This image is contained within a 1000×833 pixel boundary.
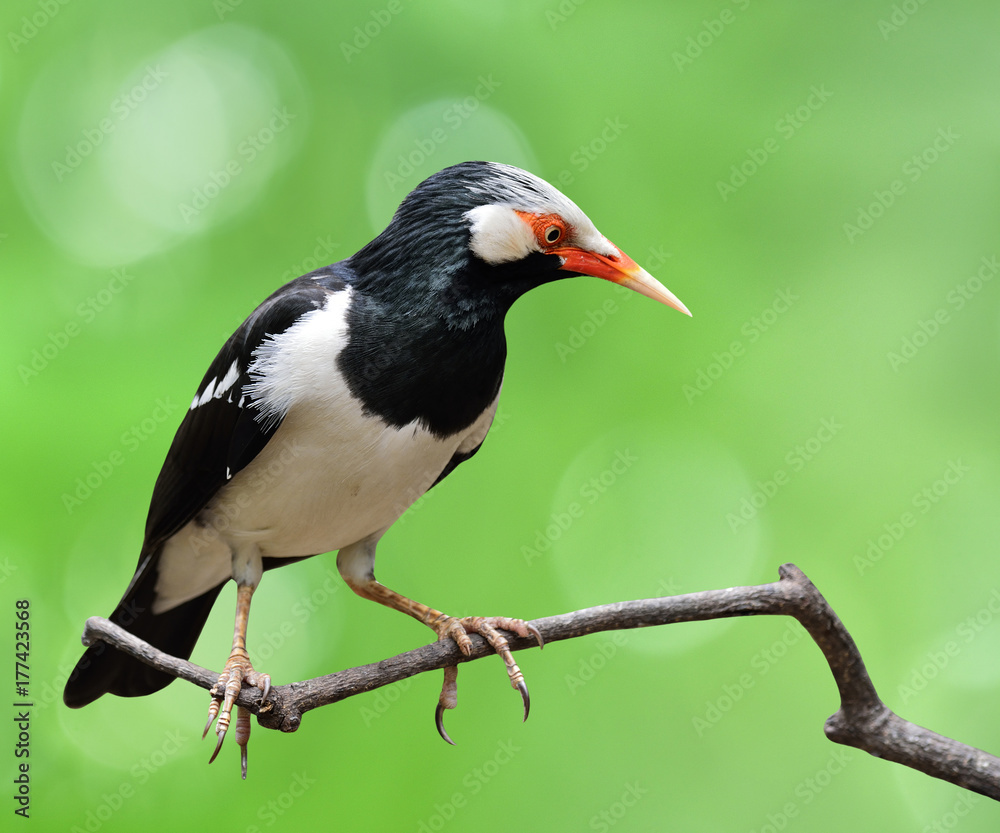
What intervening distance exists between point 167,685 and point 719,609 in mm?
1501

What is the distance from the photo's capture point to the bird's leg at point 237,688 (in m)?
2.01

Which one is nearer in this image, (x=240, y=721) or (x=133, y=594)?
(x=240, y=721)

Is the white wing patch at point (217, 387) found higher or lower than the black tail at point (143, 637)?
higher

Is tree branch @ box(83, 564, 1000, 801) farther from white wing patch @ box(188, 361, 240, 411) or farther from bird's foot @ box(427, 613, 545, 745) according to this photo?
white wing patch @ box(188, 361, 240, 411)

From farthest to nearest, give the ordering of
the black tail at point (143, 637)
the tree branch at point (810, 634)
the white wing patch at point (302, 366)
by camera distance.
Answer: the black tail at point (143, 637) < the white wing patch at point (302, 366) < the tree branch at point (810, 634)

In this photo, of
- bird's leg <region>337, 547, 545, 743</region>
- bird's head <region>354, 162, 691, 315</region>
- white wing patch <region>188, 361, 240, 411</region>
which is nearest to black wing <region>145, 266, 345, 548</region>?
white wing patch <region>188, 361, 240, 411</region>

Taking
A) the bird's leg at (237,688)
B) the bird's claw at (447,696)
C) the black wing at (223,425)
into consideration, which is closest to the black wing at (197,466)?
the black wing at (223,425)

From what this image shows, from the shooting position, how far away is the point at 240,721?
213cm

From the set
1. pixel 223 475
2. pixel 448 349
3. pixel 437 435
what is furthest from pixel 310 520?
pixel 448 349

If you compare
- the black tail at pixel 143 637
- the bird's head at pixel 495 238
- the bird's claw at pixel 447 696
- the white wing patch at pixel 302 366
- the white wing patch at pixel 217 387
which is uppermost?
the bird's head at pixel 495 238

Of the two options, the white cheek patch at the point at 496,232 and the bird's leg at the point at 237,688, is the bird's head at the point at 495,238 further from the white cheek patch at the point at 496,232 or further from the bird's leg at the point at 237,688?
the bird's leg at the point at 237,688

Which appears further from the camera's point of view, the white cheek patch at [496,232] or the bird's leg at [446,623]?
the bird's leg at [446,623]

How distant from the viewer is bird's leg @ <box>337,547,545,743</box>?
2188 mm

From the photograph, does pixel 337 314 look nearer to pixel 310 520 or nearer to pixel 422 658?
pixel 310 520
